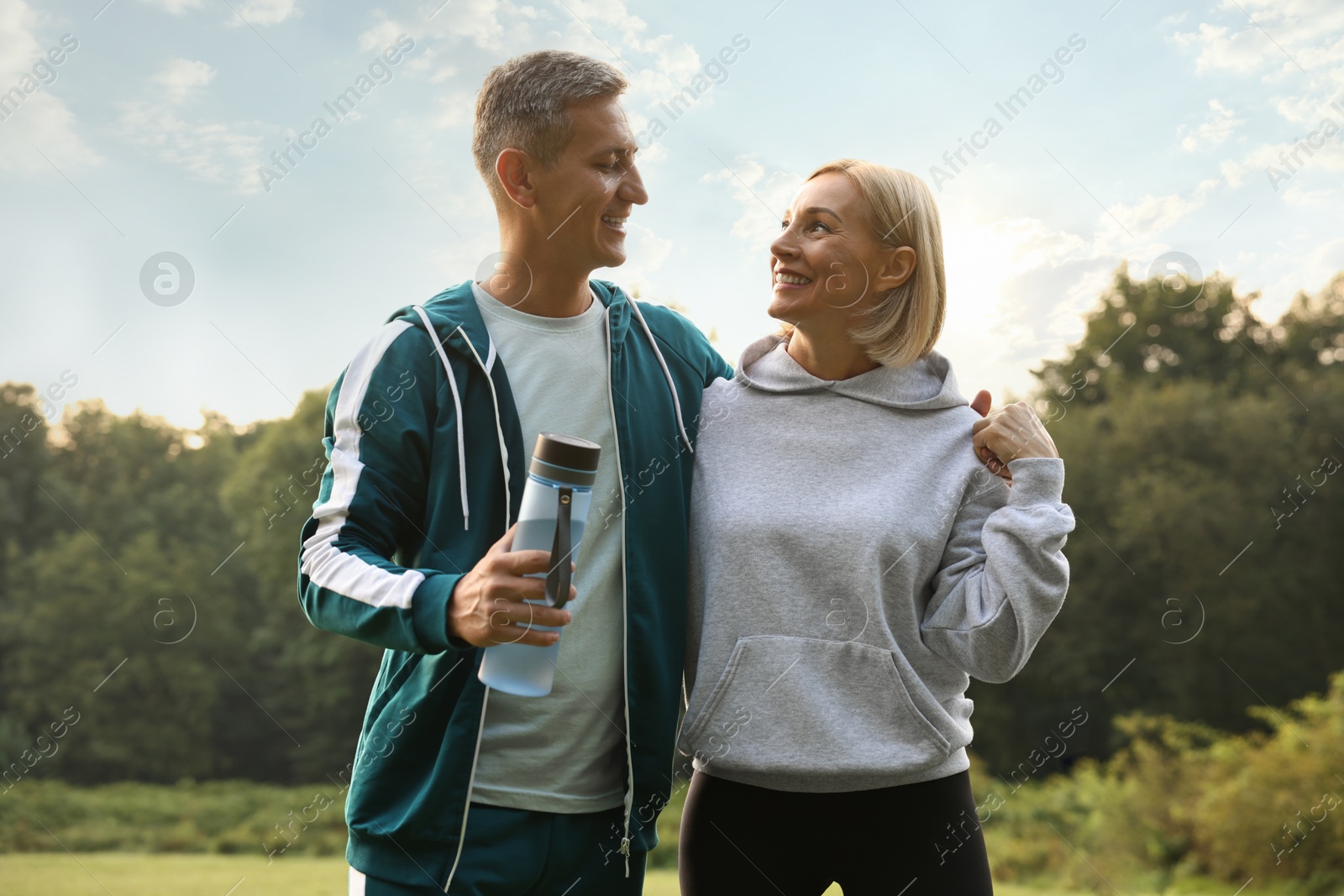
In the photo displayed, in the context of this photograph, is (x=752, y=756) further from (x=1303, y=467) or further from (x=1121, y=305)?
(x=1121, y=305)

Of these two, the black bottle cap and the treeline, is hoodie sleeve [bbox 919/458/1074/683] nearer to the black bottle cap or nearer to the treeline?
the black bottle cap

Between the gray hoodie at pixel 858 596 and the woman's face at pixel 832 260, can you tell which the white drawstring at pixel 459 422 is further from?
the woman's face at pixel 832 260

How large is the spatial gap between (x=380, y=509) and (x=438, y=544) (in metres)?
0.14

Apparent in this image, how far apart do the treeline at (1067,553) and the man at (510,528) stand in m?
16.3

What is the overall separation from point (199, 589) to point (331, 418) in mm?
24446

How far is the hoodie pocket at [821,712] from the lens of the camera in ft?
7.75

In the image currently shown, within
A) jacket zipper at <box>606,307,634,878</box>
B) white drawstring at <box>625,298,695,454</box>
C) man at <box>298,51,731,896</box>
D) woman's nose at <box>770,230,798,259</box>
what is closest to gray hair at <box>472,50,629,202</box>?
man at <box>298,51,731,896</box>

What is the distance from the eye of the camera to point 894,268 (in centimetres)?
267

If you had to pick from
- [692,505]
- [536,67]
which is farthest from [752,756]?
[536,67]

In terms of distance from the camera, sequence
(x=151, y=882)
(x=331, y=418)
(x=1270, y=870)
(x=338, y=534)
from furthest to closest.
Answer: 1. (x=151, y=882)
2. (x=1270, y=870)
3. (x=331, y=418)
4. (x=338, y=534)

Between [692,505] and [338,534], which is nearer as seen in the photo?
[338,534]

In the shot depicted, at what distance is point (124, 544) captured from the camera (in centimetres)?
2555

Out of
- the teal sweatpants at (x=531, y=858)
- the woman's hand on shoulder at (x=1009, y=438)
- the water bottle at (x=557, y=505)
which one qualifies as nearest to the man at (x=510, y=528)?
the teal sweatpants at (x=531, y=858)

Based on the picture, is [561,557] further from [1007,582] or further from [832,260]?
[832,260]
